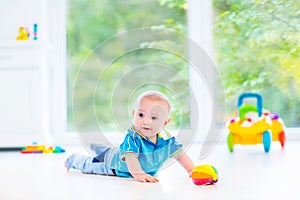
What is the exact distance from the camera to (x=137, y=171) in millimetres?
1493

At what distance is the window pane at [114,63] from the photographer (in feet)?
4.94

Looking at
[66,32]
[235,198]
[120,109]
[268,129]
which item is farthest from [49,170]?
[66,32]

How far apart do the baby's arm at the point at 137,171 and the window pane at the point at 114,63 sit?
0.45 feet

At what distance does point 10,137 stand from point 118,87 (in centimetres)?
159

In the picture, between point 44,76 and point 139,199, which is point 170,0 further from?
point 139,199

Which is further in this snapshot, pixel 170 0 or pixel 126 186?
pixel 170 0

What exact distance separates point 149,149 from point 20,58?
5.47ft

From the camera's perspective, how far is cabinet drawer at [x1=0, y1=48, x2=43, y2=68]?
2.86 metres

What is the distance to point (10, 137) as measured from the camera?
2.87 metres

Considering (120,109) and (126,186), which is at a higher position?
(120,109)

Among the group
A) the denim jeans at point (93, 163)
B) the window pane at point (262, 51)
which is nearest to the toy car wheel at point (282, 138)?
the window pane at point (262, 51)

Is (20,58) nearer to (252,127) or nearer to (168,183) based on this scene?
(252,127)

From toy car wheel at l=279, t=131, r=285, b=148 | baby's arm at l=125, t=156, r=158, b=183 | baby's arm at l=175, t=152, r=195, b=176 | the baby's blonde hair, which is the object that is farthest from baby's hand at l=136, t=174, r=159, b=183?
toy car wheel at l=279, t=131, r=285, b=148

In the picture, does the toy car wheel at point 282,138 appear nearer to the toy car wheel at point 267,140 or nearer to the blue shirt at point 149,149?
the toy car wheel at point 267,140
